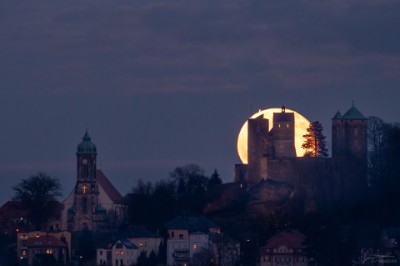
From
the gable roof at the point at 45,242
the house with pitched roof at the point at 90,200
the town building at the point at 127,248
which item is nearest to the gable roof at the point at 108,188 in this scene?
the house with pitched roof at the point at 90,200

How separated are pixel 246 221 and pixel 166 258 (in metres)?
9.04

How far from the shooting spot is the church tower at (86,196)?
557 feet

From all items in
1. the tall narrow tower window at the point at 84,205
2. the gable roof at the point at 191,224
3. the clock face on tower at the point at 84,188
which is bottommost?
the gable roof at the point at 191,224

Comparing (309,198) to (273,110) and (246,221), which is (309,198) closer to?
(246,221)

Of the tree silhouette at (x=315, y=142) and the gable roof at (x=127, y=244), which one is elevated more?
the tree silhouette at (x=315, y=142)

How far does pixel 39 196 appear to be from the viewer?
164 meters

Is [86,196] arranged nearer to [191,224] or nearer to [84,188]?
[84,188]

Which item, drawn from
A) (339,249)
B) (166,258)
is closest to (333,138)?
(166,258)

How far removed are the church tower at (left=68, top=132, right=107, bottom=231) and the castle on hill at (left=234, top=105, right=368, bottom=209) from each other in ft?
41.9

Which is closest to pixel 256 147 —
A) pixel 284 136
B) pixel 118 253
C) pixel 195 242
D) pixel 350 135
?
pixel 284 136

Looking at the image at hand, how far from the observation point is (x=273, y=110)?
166 m

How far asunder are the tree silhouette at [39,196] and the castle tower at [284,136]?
15.8 m

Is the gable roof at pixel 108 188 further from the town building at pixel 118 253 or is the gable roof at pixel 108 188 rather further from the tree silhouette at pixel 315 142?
the town building at pixel 118 253

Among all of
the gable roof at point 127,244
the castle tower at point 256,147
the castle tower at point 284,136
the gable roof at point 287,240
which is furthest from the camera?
the castle tower at point 284,136
